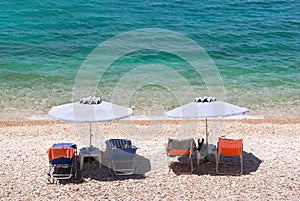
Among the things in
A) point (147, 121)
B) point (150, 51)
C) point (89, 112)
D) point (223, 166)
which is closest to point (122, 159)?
point (89, 112)

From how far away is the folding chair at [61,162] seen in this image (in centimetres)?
1136

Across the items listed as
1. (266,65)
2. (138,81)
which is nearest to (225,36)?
(266,65)

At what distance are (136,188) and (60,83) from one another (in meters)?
13.3

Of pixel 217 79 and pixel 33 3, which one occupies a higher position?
pixel 33 3

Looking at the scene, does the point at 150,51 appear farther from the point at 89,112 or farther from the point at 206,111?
the point at 89,112

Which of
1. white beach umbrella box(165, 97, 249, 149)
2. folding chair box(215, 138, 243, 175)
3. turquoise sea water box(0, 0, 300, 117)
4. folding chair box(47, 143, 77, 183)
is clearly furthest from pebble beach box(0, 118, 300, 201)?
turquoise sea water box(0, 0, 300, 117)

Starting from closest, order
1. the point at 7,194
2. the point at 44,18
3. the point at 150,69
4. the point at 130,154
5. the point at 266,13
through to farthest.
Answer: the point at 7,194 < the point at 130,154 < the point at 150,69 < the point at 44,18 < the point at 266,13

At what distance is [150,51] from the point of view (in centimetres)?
2945

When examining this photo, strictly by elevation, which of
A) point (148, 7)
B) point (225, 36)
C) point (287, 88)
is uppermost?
point (148, 7)

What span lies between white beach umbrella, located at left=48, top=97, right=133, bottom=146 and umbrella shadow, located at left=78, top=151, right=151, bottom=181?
3.94 ft

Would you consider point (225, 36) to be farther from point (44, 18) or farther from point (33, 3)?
point (33, 3)

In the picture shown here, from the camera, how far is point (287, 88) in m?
23.1

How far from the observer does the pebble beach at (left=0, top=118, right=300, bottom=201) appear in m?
10.6

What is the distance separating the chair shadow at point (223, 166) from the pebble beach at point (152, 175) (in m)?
0.02
